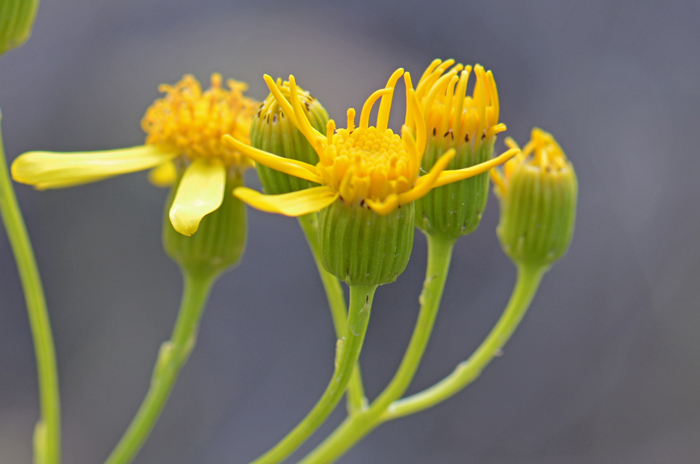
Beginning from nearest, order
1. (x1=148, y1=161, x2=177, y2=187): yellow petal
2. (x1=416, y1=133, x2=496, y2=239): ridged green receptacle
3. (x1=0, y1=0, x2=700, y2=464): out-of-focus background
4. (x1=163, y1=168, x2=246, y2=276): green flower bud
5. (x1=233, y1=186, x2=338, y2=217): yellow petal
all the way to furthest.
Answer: (x1=233, y1=186, x2=338, y2=217): yellow petal < (x1=416, y1=133, x2=496, y2=239): ridged green receptacle < (x1=163, y1=168, x2=246, y2=276): green flower bud < (x1=148, y1=161, x2=177, y2=187): yellow petal < (x1=0, y1=0, x2=700, y2=464): out-of-focus background

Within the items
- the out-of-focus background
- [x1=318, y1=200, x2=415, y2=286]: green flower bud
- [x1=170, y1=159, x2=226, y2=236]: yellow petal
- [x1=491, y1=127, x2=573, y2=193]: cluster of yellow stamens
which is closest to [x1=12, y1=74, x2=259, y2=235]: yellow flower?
[x1=170, y1=159, x2=226, y2=236]: yellow petal

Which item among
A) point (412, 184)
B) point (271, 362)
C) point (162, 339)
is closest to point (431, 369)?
point (271, 362)

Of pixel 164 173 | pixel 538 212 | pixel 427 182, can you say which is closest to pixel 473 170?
pixel 427 182

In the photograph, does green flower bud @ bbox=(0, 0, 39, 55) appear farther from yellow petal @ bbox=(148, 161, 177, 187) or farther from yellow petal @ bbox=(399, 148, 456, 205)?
yellow petal @ bbox=(399, 148, 456, 205)

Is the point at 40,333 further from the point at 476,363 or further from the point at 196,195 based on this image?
the point at 476,363

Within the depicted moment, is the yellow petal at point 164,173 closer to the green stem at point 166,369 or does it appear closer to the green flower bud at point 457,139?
the green stem at point 166,369

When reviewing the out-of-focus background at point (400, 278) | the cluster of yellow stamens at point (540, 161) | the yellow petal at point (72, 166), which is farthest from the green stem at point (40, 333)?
the out-of-focus background at point (400, 278)
